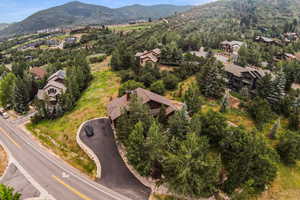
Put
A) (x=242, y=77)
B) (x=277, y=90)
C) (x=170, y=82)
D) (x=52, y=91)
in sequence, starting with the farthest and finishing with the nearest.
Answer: (x=52, y=91), (x=170, y=82), (x=242, y=77), (x=277, y=90)

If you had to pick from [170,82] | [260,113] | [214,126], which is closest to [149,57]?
[170,82]

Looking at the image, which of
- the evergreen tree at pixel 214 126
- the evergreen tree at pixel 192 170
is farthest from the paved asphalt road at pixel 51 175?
the evergreen tree at pixel 214 126

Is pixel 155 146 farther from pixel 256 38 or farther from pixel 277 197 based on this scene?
pixel 256 38

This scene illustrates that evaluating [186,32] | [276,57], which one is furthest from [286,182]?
[186,32]

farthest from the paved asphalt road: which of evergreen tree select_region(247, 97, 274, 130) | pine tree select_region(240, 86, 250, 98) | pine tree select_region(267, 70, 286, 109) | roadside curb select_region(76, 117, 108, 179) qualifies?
pine tree select_region(240, 86, 250, 98)

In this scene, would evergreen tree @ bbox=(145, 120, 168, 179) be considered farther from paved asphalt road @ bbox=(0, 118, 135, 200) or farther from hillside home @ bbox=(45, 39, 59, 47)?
hillside home @ bbox=(45, 39, 59, 47)

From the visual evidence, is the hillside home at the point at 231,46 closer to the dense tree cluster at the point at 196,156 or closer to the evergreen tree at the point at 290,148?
the evergreen tree at the point at 290,148

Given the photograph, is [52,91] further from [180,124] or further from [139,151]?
[180,124]
